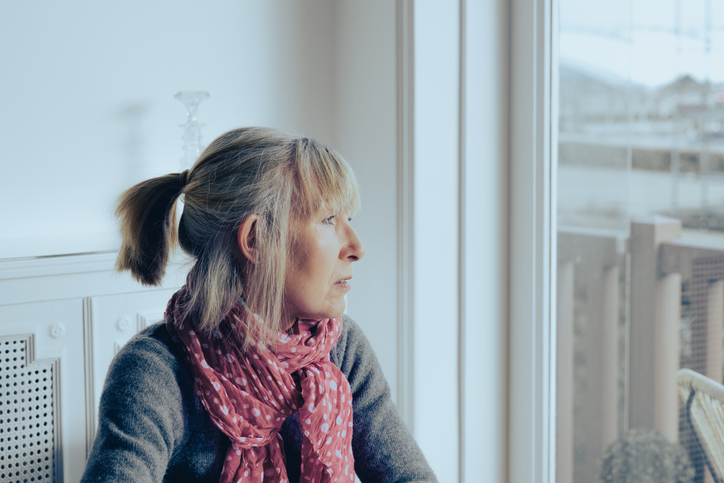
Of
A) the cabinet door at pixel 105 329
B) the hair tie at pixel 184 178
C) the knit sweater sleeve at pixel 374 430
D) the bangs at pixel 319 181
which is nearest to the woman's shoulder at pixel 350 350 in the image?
the knit sweater sleeve at pixel 374 430

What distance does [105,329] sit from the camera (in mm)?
1472

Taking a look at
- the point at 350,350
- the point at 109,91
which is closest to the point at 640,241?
the point at 350,350

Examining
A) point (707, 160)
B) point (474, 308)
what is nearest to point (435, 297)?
point (474, 308)

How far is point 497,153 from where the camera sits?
169cm

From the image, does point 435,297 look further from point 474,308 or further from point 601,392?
point 601,392

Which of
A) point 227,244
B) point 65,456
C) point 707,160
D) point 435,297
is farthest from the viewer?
point 435,297

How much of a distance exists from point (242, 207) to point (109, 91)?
0.82 metres

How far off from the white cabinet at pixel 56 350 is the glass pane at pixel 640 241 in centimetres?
100

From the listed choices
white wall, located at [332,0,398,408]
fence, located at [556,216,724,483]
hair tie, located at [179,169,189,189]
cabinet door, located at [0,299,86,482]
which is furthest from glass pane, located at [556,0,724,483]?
cabinet door, located at [0,299,86,482]

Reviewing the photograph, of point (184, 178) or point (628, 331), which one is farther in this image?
point (628, 331)

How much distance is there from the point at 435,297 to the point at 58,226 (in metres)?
0.98

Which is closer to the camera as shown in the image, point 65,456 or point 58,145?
point 65,456

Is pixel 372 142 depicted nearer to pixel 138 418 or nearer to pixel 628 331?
pixel 628 331

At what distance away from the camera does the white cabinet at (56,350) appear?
4.49 feet
